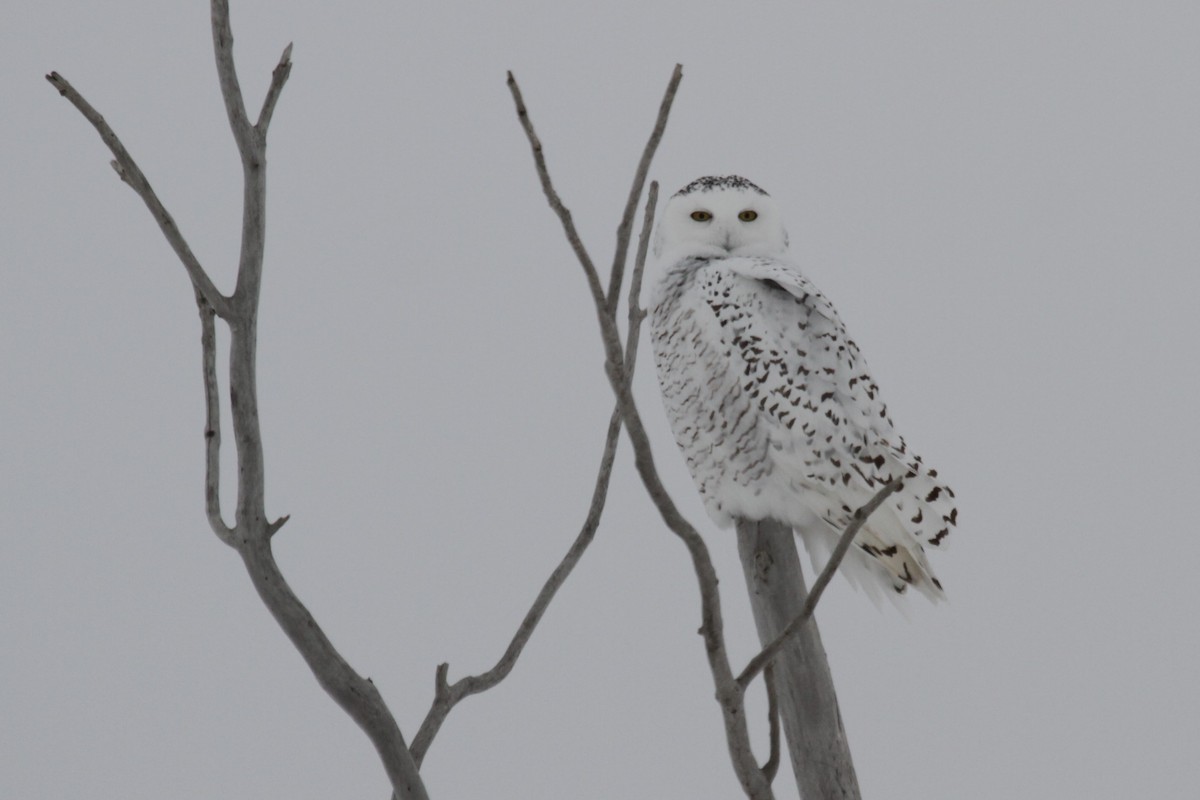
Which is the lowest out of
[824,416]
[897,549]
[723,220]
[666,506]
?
[666,506]

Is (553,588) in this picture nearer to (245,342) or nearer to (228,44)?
(245,342)

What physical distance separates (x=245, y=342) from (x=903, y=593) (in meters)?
0.92

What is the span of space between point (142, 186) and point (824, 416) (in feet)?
2.75

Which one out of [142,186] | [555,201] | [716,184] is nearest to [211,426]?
[142,186]

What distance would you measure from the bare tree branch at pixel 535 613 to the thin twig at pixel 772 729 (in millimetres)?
256

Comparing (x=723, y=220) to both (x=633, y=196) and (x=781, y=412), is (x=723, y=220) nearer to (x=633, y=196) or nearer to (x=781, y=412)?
(x=781, y=412)

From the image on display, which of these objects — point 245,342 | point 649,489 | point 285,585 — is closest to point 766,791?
point 649,489

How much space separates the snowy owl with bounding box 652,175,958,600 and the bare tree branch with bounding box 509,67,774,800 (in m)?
0.58

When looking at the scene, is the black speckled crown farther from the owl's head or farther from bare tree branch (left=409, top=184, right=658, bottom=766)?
bare tree branch (left=409, top=184, right=658, bottom=766)

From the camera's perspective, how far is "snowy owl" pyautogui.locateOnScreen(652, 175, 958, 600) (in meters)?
1.48

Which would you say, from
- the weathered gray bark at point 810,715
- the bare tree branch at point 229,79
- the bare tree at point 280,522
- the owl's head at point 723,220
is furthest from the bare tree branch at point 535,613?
the owl's head at point 723,220

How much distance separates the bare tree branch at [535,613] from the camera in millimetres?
1162

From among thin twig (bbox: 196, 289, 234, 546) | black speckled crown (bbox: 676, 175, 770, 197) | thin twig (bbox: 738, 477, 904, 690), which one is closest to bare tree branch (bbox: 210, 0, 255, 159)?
thin twig (bbox: 196, 289, 234, 546)

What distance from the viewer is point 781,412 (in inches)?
59.0
